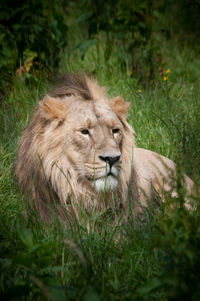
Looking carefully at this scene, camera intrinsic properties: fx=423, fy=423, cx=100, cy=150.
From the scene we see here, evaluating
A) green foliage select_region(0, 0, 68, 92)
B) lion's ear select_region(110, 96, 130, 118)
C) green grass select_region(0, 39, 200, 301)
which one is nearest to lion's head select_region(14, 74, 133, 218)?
lion's ear select_region(110, 96, 130, 118)

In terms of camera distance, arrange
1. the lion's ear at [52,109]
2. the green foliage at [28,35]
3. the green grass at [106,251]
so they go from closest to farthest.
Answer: the green grass at [106,251] → the lion's ear at [52,109] → the green foliage at [28,35]

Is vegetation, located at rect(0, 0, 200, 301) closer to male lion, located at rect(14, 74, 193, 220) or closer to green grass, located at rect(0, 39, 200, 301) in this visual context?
green grass, located at rect(0, 39, 200, 301)

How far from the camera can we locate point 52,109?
284 cm

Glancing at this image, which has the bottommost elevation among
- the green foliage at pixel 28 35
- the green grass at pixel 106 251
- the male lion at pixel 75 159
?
the green grass at pixel 106 251

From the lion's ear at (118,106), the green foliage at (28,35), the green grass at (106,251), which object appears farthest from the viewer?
the green foliage at (28,35)

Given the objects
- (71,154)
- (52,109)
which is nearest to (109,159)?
(71,154)

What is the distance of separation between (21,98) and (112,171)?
2368 mm

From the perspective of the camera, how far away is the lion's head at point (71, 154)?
2688 mm

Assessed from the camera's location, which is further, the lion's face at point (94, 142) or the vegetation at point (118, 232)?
the lion's face at point (94, 142)

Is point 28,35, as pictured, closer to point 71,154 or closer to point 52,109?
point 52,109

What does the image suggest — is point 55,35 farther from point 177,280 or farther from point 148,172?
point 177,280

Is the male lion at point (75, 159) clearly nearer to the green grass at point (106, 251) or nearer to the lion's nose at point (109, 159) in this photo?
the lion's nose at point (109, 159)

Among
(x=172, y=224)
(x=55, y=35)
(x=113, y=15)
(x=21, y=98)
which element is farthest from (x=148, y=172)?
(x=113, y=15)

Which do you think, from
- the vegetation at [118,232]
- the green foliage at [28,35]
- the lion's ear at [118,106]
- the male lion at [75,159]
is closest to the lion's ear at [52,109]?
the male lion at [75,159]
